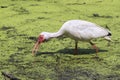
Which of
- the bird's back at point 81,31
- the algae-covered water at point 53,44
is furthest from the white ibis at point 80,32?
the algae-covered water at point 53,44

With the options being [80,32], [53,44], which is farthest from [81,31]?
[53,44]

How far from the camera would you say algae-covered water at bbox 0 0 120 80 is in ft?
12.7

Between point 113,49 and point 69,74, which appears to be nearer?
point 69,74

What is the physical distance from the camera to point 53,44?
15.5ft

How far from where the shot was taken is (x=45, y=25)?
549cm

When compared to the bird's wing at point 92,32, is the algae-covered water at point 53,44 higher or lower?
lower

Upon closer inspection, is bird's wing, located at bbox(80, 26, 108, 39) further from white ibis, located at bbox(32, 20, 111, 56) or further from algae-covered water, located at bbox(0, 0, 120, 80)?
algae-covered water, located at bbox(0, 0, 120, 80)

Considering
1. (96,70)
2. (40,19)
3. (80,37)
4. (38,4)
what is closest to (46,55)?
(80,37)

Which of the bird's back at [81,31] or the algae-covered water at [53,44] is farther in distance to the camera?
the bird's back at [81,31]

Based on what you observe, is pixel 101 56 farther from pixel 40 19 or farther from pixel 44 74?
pixel 40 19

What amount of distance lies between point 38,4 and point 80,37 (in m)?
2.51

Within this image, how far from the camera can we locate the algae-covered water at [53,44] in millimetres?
3869

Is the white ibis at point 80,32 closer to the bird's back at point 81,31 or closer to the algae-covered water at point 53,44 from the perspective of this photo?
the bird's back at point 81,31

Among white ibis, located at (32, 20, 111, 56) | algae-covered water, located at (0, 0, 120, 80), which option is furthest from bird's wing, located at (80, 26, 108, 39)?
algae-covered water, located at (0, 0, 120, 80)
